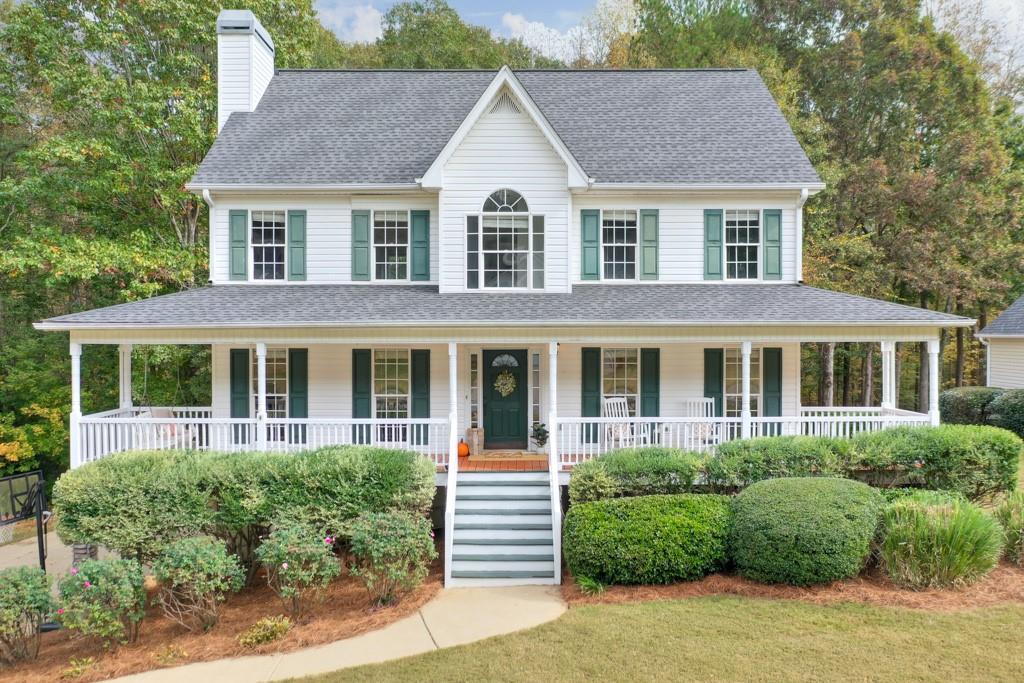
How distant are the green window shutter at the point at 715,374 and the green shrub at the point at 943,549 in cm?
518

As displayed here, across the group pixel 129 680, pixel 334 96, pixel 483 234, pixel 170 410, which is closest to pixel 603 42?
pixel 334 96

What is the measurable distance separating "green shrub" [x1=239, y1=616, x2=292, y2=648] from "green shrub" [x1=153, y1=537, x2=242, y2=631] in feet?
2.39

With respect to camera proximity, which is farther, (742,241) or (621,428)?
(742,241)

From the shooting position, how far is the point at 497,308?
41.7ft

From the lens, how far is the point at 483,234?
13.9 m

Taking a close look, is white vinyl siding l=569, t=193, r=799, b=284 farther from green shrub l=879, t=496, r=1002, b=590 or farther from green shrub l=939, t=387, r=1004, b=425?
green shrub l=939, t=387, r=1004, b=425

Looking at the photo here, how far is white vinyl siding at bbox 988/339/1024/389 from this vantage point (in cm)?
Result: 2286

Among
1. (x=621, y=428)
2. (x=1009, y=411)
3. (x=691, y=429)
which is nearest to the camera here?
(x=621, y=428)

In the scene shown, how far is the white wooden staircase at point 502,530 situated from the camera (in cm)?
1010

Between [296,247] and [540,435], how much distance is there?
655 cm

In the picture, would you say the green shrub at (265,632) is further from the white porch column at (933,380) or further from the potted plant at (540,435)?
the white porch column at (933,380)

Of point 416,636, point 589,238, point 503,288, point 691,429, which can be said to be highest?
point 589,238

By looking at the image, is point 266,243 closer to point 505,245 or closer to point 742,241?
point 505,245

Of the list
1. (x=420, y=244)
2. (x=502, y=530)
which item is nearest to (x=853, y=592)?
(x=502, y=530)
